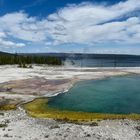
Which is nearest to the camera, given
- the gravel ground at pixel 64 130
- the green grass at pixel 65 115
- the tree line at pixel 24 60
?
the gravel ground at pixel 64 130

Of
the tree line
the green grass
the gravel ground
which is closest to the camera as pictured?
the gravel ground

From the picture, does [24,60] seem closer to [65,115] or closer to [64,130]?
[65,115]

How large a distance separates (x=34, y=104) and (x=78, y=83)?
31408 millimetres

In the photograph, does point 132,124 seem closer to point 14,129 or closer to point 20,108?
point 14,129

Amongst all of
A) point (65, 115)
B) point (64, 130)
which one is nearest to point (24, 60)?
point (65, 115)

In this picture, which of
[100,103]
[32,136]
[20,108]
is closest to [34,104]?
[20,108]

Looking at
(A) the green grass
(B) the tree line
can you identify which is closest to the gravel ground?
(A) the green grass

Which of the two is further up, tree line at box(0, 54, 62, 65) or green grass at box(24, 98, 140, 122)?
tree line at box(0, 54, 62, 65)

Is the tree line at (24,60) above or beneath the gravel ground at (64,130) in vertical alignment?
above

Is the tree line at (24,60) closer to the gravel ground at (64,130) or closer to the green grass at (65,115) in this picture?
the green grass at (65,115)

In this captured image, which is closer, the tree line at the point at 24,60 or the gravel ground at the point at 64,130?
the gravel ground at the point at 64,130

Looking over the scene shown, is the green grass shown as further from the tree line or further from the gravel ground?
the tree line

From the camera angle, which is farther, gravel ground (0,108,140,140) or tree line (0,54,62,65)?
tree line (0,54,62,65)

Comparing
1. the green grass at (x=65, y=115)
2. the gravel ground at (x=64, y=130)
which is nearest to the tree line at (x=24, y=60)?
the green grass at (x=65, y=115)
